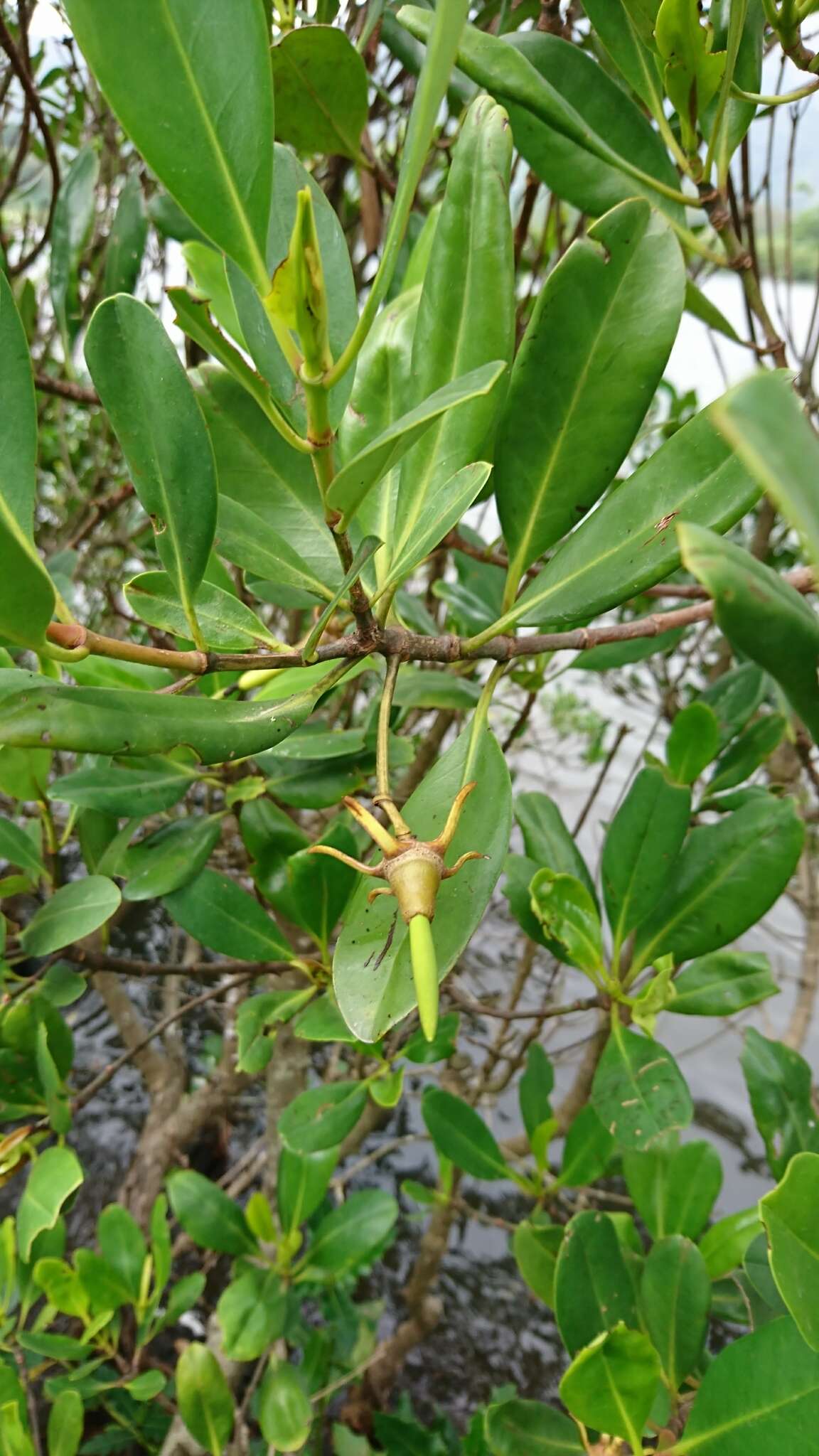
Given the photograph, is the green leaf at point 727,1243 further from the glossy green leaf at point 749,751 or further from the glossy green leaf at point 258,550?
the glossy green leaf at point 258,550

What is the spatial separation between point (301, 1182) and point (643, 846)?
0.52m

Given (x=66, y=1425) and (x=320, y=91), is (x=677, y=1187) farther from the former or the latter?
(x=320, y=91)

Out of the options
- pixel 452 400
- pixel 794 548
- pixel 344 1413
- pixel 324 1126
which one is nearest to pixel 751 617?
pixel 452 400

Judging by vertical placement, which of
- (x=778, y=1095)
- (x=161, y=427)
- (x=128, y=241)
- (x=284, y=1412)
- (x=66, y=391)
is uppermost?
(x=128, y=241)

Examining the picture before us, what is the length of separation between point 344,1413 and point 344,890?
103 cm

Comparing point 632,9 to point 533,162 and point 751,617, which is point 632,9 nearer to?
point 533,162

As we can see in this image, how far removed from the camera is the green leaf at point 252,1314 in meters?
0.80

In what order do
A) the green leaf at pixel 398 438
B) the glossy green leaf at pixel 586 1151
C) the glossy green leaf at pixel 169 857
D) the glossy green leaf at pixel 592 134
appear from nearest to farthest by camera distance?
1. the green leaf at pixel 398 438
2. the glossy green leaf at pixel 592 134
3. the glossy green leaf at pixel 169 857
4. the glossy green leaf at pixel 586 1151

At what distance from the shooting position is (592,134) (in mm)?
505

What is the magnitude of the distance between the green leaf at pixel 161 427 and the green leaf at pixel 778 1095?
57 centimetres

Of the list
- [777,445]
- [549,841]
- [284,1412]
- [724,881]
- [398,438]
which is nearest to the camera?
[777,445]

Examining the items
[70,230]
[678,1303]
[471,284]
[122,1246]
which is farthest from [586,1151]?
Result: [70,230]

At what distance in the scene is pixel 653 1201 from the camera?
0.72 meters

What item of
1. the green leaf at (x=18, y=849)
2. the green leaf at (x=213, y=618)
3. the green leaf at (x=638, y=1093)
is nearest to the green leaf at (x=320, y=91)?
the green leaf at (x=213, y=618)
